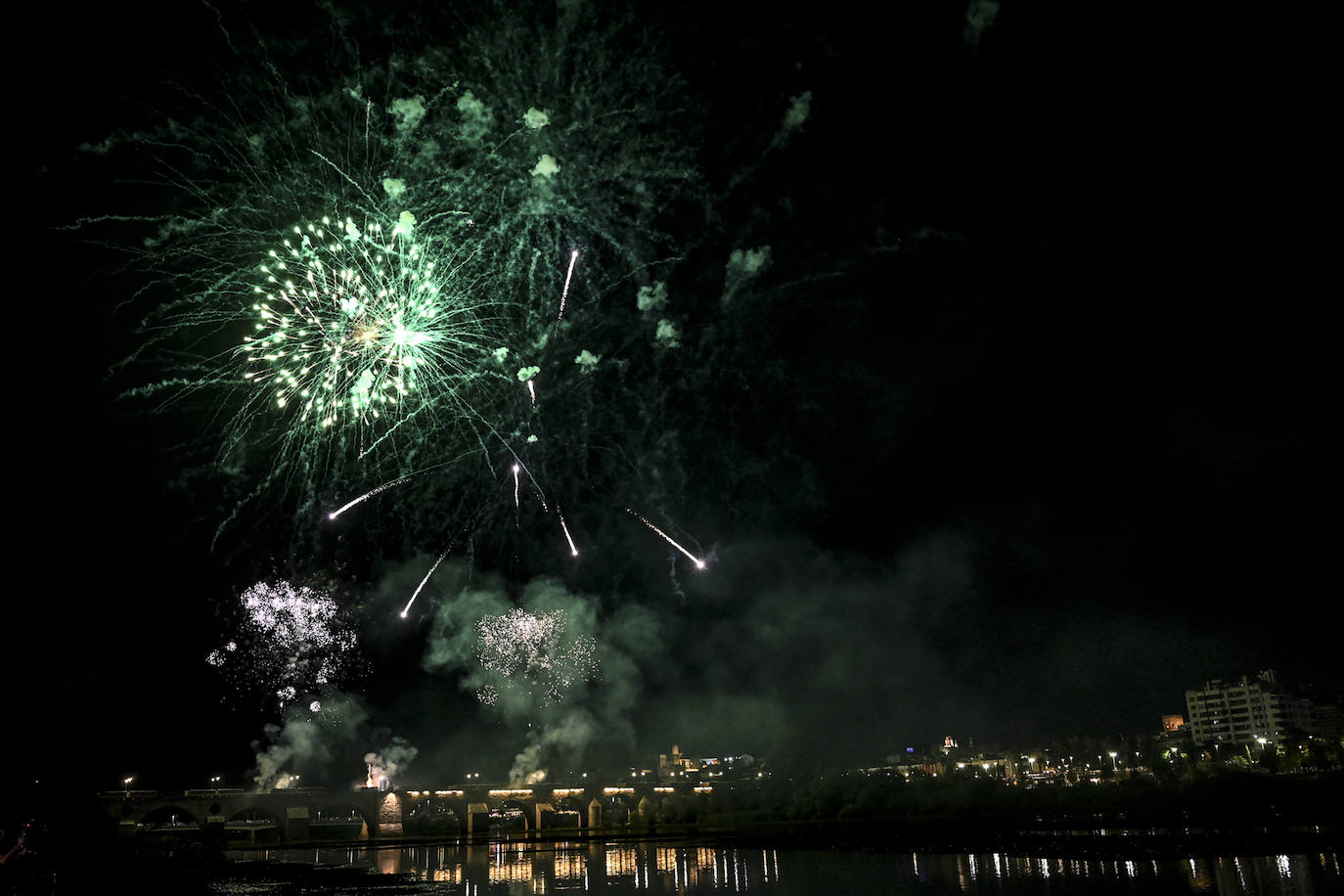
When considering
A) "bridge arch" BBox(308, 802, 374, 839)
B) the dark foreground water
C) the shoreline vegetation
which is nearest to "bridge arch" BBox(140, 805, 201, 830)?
the shoreline vegetation

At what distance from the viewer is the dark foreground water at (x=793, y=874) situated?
107ft

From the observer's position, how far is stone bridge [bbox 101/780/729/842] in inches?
3927

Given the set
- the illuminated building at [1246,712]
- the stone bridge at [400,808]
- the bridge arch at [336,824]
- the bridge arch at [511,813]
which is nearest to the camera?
the stone bridge at [400,808]

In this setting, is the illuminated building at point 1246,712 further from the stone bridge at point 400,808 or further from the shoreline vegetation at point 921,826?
the stone bridge at point 400,808

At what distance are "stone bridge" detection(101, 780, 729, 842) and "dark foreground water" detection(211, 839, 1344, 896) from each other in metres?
38.4

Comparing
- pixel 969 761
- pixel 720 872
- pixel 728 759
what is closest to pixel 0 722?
pixel 720 872

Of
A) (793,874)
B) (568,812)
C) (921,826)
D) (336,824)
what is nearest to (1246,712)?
(921,826)

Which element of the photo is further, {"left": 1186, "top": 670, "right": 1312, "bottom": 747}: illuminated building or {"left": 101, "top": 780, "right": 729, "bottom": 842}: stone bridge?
{"left": 1186, "top": 670, "right": 1312, "bottom": 747}: illuminated building

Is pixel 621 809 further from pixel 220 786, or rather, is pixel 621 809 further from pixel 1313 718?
pixel 1313 718

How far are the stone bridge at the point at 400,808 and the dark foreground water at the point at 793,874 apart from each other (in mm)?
38411

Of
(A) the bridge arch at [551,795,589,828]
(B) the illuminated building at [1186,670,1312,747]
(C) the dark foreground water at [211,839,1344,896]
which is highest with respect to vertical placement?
(B) the illuminated building at [1186,670,1312,747]

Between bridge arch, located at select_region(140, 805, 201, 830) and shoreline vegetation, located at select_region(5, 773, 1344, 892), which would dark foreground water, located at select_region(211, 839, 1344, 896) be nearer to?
shoreline vegetation, located at select_region(5, 773, 1344, 892)

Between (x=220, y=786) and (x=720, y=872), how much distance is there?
295 feet

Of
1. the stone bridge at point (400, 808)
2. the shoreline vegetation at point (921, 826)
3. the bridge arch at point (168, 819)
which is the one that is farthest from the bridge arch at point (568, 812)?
the bridge arch at point (168, 819)
